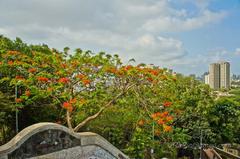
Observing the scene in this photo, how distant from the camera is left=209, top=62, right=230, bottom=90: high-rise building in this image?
208ft

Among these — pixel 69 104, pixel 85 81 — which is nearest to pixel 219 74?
pixel 85 81

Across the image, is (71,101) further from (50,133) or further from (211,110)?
(211,110)

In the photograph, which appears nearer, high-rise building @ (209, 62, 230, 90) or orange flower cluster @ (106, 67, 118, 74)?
orange flower cluster @ (106, 67, 118, 74)

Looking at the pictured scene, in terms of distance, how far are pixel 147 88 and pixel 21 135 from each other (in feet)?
15.5

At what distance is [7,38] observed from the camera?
35.3 feet

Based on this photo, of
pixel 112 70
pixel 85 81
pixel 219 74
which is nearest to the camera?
pixel 85 81

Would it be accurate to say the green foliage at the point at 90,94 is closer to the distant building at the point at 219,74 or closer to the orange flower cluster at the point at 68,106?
the orange flower cluster at the point at 68,106

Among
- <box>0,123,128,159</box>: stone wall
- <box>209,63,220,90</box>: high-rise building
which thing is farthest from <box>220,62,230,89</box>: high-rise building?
<box>0,123,128,159</box>: stone wall

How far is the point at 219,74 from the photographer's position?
6425 cm

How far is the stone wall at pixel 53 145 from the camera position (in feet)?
17.5

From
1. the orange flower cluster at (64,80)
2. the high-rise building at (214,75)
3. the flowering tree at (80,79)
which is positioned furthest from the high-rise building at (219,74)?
the orange flower cluster at (64,80)

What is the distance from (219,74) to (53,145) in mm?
61650

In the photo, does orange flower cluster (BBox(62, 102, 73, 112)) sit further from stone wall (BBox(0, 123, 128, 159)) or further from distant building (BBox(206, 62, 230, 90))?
distant building (BBox(206, 62, 230, 90))

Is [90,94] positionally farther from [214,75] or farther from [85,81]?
[214,75]
